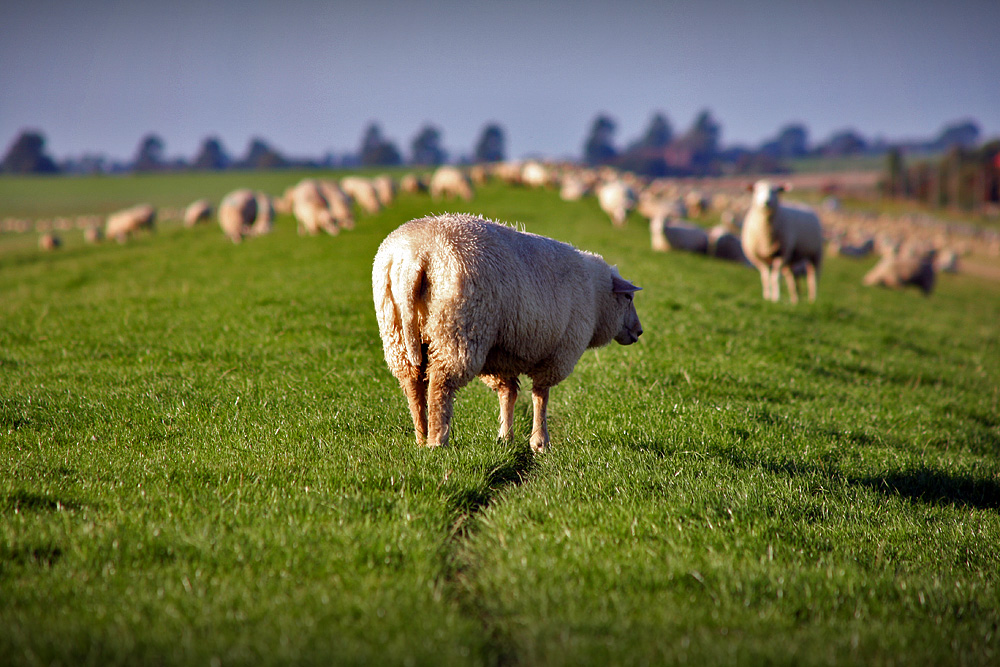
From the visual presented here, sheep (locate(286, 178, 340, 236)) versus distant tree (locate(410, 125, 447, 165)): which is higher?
distant tree (locate(410, 125, 447, 165))

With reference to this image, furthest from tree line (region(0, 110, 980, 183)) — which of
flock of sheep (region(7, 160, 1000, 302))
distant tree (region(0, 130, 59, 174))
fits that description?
flock of sheep (region(7, 160, 1000, 302))

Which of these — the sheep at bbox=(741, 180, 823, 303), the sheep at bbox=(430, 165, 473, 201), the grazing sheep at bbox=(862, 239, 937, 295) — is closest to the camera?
the sheep at bbox=(741, 180, 823, 303)

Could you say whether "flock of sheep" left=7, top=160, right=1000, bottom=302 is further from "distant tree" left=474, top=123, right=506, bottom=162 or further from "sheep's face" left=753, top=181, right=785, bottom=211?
"distant tree" left=474, top=123, right=506, bottom=162

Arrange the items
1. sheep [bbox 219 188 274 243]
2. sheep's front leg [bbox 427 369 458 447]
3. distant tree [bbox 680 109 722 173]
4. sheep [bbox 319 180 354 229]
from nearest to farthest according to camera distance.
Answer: sheep's front leg [bbox 427 369 458 447] < sheep [bbox 219 188 274 243] < sheep [bbox 319 180 354 229] < distant tree [bbox 680 109 722 173]

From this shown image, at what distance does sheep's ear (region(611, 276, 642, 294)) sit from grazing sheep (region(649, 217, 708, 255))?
16.6 meters

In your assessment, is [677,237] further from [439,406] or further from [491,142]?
[491,142]

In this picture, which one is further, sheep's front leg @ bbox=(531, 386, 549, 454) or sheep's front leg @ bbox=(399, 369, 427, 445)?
sheep's front leg @ bbox=(531, 386, 549, 454)

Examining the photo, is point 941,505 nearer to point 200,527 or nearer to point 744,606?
point 744,606

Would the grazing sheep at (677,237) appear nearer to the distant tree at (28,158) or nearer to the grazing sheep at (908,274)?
the grazing sheep at (908,274)

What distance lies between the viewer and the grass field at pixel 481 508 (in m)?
2.83

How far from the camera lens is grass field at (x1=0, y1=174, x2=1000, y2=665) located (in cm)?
283

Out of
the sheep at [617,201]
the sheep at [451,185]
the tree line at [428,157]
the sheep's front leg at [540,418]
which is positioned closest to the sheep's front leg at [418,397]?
the sheep's front leg at [540,418]

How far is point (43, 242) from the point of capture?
30625 millimetres

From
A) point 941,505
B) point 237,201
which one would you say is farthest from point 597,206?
point 941,505
